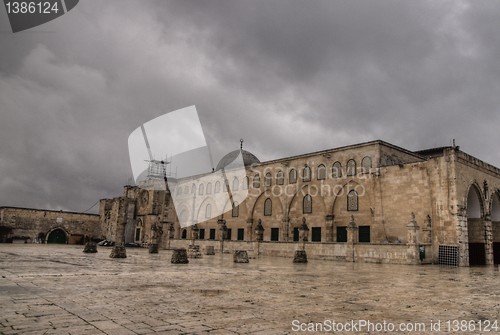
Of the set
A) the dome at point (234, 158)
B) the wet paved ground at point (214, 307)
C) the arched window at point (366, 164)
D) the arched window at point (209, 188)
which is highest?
the dome at point (234, 158)

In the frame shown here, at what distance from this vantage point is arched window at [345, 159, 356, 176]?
28.0 metres

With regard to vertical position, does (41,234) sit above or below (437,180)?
below

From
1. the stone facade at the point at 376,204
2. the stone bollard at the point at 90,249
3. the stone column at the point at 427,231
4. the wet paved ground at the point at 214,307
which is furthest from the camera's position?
the stone bollard at the point at 90,249

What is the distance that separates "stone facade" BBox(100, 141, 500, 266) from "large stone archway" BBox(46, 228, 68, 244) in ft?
61.2

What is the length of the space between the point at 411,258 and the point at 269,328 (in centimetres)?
1767

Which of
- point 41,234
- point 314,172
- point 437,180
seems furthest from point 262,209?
point 41,234

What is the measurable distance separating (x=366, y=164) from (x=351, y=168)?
1.28 m

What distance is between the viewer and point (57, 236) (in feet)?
155

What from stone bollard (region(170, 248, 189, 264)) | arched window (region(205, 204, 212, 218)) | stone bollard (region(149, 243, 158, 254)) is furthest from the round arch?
stone bollard (region(170, 248, 189, 264))

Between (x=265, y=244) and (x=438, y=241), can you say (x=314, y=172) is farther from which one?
(x=438, y=241)

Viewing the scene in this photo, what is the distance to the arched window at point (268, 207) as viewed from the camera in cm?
3406

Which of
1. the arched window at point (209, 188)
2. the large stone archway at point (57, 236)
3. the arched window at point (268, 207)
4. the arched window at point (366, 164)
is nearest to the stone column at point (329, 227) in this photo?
the arched window at point (366, 164)

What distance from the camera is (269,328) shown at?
4176 mm

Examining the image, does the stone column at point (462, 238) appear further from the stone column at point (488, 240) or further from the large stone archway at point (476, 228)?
the stone column at point (488, 240)
